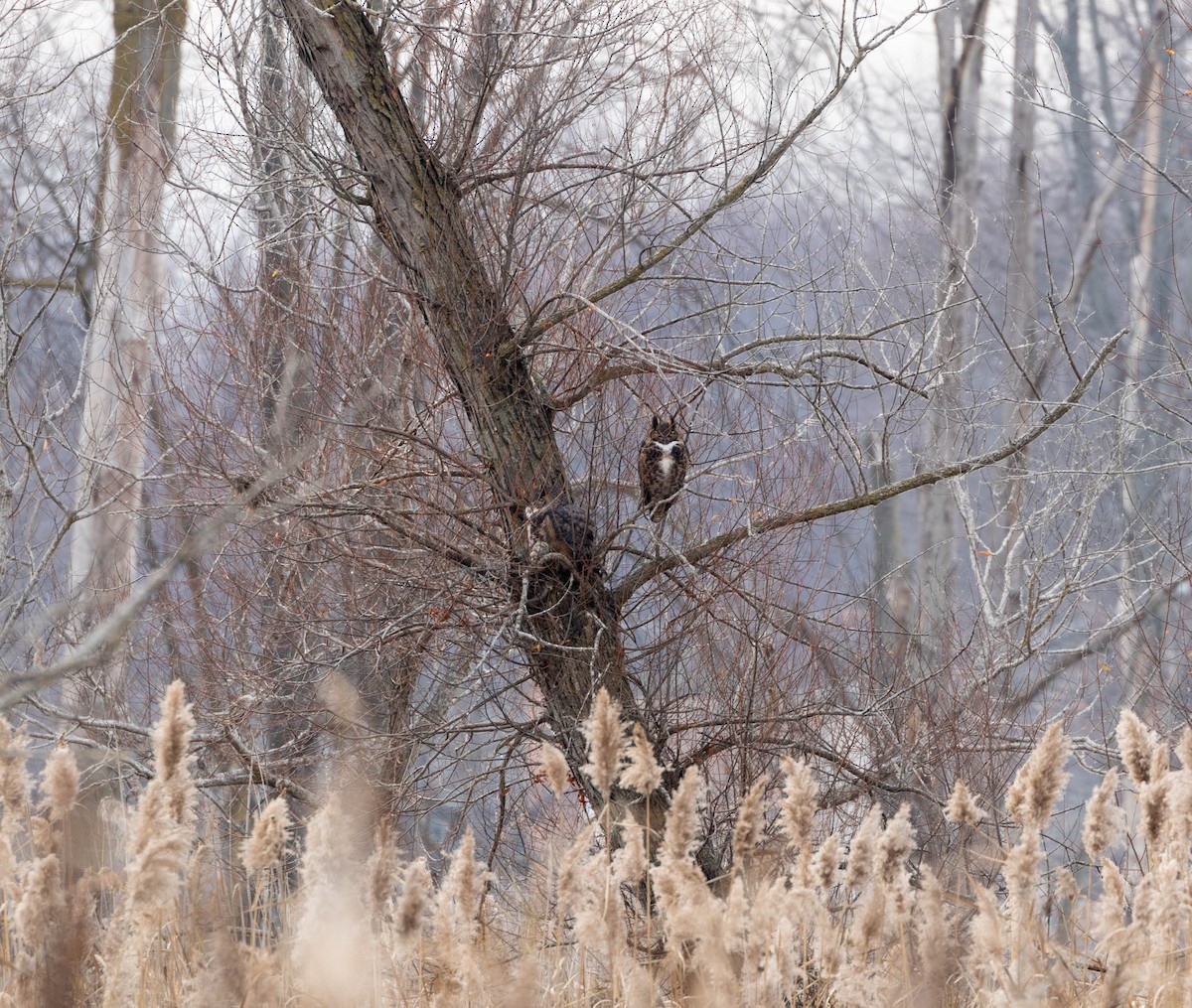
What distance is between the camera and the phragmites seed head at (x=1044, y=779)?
2.24 m

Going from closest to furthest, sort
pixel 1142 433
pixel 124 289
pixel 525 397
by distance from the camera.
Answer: pixel 525 397, pixel 124 289, pixel 1142 433

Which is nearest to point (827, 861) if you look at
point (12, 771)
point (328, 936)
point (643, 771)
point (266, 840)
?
point (643, 771)

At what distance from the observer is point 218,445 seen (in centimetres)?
607

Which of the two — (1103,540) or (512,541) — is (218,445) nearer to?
(512,541)

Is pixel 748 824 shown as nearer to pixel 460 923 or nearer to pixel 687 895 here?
pixel 687 895

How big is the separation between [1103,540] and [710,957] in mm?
8613

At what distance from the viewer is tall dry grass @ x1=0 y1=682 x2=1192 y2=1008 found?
6.75 ft

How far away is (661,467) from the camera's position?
445 cm

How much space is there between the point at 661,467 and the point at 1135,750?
2297 millimetres

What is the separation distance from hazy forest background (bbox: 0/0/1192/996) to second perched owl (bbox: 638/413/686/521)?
295 mm

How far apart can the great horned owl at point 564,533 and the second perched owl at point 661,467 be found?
0.30 metres

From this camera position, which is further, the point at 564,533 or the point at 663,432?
the point at 564,533

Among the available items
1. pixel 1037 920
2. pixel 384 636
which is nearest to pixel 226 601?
pixel 384 636

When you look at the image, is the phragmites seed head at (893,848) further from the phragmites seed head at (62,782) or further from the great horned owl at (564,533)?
the great horned owl at (564,533)
